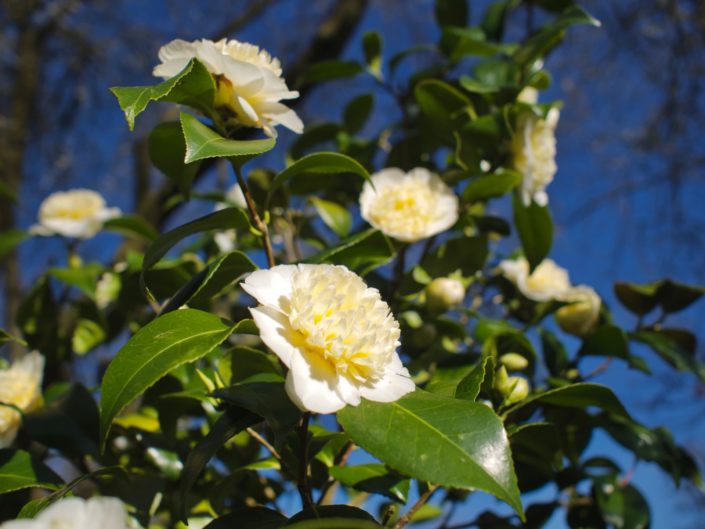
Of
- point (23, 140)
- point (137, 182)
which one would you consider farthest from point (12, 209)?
point (137, 182)

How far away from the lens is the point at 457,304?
982 mm

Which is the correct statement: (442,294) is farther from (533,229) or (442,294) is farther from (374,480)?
(374,480)

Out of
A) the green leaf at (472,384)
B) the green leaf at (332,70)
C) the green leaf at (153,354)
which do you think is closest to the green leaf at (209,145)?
the green leaf at (153,354)

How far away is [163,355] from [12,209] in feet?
10.7

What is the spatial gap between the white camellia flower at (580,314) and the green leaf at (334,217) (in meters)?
0.36

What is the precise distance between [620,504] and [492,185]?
18.1 inches

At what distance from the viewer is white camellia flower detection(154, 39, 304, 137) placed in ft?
1.95

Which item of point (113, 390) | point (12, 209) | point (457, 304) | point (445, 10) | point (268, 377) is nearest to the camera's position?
point (113, 390)

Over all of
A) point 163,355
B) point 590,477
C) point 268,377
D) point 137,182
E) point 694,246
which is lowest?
Result: point 694,246

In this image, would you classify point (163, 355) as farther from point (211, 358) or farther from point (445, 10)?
point (445, 10)

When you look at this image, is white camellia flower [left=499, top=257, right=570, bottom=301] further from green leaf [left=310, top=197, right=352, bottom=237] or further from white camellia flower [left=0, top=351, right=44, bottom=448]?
white camellia flower [left=0, top=351, right=44, bottom=448]

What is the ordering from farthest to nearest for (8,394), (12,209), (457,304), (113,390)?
(12,209), (457,304), (8,394), (113,390)

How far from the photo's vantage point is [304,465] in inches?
22.6

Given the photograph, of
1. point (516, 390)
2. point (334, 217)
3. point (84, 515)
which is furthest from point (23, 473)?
point (334, 217)
